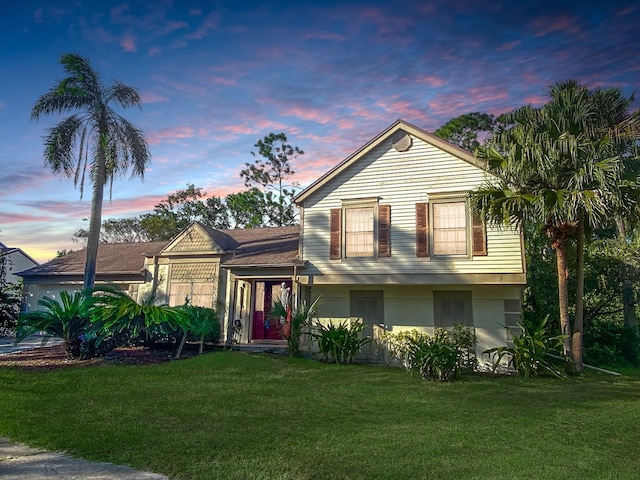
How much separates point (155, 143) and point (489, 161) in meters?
13.5

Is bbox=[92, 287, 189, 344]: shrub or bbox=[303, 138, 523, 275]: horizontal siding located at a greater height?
bbox=[303, 138, 523, 275]: horizontal siding

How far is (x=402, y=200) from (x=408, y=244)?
1.51 m

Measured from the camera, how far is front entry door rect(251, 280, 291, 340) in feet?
56.5

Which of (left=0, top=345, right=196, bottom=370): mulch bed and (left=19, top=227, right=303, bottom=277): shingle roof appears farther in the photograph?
(left=19, top=227, right=303, bottom=277): shingle roof

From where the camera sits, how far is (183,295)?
17.8m

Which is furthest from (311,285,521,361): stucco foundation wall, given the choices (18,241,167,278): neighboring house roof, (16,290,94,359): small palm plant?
(18,241,167,278): neighboring house roof

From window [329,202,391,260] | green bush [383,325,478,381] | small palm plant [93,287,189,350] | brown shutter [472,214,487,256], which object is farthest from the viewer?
window [329,202,391,260]

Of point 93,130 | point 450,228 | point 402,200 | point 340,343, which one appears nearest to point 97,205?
point 93,130

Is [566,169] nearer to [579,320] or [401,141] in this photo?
[579,320]

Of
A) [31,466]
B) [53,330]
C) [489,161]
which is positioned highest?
[489,161]

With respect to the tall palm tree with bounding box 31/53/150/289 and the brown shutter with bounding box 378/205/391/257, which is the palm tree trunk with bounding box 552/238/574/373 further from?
the tall palm tree with bounding box 31/53/150/289

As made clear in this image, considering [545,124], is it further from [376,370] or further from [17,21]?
[17,21]

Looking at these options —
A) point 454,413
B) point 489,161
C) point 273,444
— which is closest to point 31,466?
point 273,444

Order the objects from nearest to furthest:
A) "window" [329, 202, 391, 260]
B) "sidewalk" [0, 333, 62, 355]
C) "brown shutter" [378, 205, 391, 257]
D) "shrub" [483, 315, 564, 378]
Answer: "shrub" [483, 315, 564, 378], "brown shutter" [378, 205, 391, 257], "window" [329, 202, 391, 260], "sidewalk" [0, 333, 62, 355]
